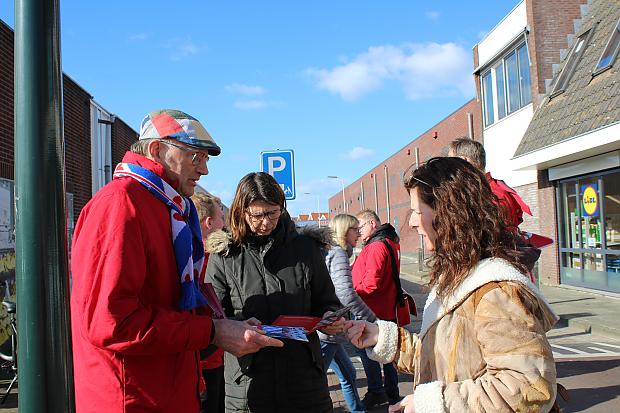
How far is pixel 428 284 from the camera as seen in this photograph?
7.41 feet

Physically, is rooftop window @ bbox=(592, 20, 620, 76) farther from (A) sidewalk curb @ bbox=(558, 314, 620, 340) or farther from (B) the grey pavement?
(A) sidewalk curb @ bbox=(558, 314, 620, 340)

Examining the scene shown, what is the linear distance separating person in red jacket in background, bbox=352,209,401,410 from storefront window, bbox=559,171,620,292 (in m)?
9.79

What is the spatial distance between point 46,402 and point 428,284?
1439mm

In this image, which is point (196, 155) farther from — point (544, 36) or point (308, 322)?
point (544, 36)

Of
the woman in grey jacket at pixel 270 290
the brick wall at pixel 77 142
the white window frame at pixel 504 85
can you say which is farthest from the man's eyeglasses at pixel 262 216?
the white window frame at pixel 504 85

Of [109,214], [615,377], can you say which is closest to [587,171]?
[615,377]

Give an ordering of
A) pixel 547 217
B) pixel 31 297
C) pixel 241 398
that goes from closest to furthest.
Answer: pixel 31 297, pixel 241 398, pixel 547 217

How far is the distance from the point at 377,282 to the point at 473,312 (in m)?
3.66

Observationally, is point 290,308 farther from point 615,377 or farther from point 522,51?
point 522,51

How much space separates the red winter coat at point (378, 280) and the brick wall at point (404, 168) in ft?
35.9

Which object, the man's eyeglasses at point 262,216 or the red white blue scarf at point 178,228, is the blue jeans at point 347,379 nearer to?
the man's eyeglasses at point 262,216

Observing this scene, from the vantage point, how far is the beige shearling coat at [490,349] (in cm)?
166

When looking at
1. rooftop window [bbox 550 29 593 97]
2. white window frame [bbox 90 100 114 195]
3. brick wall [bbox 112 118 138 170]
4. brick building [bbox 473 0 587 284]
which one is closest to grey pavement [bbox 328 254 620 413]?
brick building [bbox 473 0 587 284]

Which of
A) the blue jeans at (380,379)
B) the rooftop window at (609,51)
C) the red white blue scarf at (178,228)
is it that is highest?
the rooftop window at (609,51)
